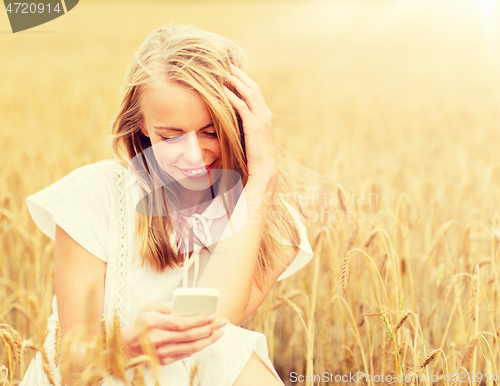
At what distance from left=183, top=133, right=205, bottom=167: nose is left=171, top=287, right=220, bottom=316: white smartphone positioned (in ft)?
1.14

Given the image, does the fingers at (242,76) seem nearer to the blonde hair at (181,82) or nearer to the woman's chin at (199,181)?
the blonde hair at (181,82)

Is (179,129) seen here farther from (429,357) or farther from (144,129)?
(429,357)

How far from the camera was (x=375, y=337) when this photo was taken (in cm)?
160

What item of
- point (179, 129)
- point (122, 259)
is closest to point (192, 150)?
point (179, 129)

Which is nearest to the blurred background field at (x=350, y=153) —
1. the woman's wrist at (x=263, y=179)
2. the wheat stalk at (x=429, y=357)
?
the wheat stalk at (x=429, y=357)

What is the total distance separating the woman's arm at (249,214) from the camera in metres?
1.01

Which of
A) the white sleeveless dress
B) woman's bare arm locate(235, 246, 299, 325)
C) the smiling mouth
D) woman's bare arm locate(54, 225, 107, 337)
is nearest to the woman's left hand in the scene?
the smiling mouth

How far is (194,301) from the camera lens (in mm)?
825

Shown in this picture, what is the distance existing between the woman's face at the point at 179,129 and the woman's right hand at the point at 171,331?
0.34m

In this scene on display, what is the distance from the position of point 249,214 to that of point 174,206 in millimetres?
280

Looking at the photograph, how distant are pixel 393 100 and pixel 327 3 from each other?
1.39 meters

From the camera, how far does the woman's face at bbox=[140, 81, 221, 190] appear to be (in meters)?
1.06

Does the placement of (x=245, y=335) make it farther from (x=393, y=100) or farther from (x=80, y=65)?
(x=80, y=65)

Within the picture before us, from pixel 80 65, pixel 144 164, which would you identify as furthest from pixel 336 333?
pixel 80 65
